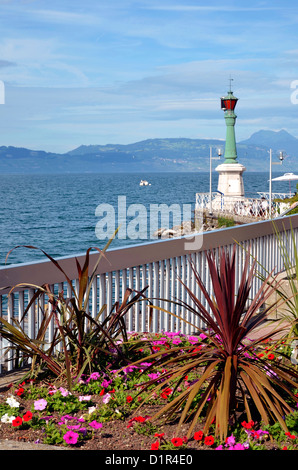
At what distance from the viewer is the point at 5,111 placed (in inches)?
6255

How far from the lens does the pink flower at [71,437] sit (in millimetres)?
2662

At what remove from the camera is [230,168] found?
51281mm

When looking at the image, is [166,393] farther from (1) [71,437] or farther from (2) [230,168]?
(2) [230,168]

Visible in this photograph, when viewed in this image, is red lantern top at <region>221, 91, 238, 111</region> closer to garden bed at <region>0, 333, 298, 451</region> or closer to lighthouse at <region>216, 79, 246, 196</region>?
lighthouse at <region>216, 79, 246, 196</region>

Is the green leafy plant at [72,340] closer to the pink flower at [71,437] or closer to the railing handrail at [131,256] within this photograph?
the railing handrail at [131,256]

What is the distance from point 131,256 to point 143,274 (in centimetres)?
27

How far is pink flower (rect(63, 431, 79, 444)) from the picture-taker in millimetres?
2662

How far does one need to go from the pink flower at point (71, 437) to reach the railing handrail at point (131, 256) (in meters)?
1.06

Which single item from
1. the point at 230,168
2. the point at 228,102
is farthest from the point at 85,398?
the point at 228,102

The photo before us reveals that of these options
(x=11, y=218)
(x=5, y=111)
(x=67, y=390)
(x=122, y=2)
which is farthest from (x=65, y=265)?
(x=5, y=111)

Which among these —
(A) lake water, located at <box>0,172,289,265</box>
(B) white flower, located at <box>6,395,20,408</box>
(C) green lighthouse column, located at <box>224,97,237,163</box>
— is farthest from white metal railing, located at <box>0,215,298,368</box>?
(C) green lighthouse column, located at <box>224,97,237,163</box>

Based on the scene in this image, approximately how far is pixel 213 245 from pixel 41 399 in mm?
3236
